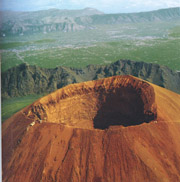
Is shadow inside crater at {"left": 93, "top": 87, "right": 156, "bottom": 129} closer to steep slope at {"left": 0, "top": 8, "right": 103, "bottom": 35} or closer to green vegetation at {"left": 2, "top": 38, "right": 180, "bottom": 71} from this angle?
steep slope at {"left": 0, "top": 8, "right": 103, "bottom": 35}

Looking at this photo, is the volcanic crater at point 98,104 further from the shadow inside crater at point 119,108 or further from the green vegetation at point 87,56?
the green vegetation at point 87,56

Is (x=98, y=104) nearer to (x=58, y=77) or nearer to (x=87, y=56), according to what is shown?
(x=58, y=77)

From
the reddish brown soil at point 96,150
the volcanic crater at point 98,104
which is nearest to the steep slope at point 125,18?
the volcanic crater at point 98,104

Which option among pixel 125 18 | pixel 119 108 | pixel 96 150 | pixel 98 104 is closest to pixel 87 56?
pixel 98 104

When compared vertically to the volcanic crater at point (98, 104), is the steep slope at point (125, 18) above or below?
above

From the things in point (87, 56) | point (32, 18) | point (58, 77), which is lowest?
point (58, 77)
